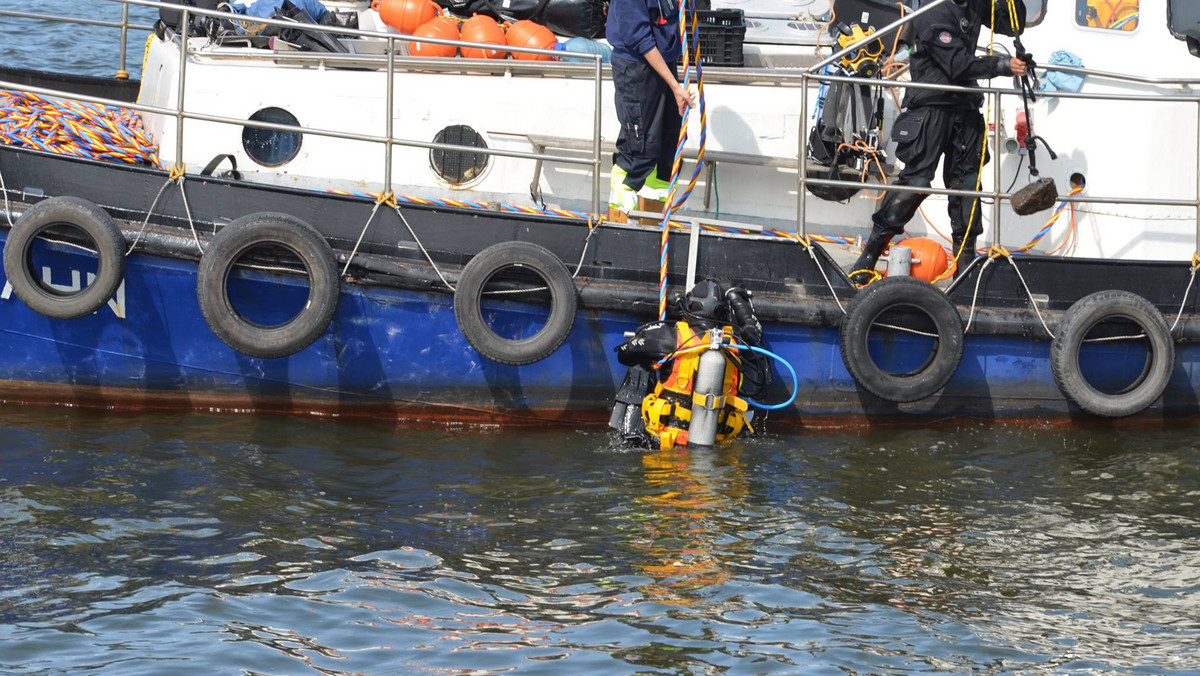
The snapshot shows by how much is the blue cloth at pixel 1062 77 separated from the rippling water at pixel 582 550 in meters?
1.78

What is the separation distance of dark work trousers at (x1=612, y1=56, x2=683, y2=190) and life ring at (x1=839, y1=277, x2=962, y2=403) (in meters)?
1.24

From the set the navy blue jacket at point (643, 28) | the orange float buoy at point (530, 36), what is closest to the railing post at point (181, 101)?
the orange float buoy at point (530, 36)

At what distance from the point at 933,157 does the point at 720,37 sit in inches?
56.4

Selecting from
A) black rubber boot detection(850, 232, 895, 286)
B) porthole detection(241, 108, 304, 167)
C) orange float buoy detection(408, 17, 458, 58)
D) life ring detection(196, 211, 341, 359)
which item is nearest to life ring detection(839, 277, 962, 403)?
black rubber boot detection(850, 232, 895, 286)

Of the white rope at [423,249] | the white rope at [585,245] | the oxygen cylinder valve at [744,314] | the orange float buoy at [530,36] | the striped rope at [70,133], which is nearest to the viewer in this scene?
the oxygen cylinder valve at [744,314]

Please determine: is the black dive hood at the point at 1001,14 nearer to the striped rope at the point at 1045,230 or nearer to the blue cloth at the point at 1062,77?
the blue cloth at the point at 1062,77

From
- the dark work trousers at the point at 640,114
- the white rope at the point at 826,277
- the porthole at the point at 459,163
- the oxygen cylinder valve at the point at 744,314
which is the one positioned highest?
the dark work trousers at the point at 640,114

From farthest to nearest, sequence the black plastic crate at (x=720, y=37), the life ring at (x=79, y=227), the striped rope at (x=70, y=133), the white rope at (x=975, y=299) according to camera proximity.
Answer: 1. the black plastic crate at (x=720, y=37)
2. the striped rope at (x=70, y=133)
3. the white rope at (x=975, y=299)
4. the life ring at (x=79, y=227)

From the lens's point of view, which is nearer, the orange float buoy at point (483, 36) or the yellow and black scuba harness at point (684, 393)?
the yellow and black scuba harness at point (684, 393)

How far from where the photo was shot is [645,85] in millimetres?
6742

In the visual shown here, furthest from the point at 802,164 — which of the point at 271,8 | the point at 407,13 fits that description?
the point at 271,8

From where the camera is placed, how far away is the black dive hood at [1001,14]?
22.5ft

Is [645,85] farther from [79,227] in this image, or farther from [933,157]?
[79,227]

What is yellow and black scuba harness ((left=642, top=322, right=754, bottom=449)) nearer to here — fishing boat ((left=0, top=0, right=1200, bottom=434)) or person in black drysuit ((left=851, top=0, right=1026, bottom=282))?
fishing boat ((left=0, top=0, right=1200, bottom=434))
